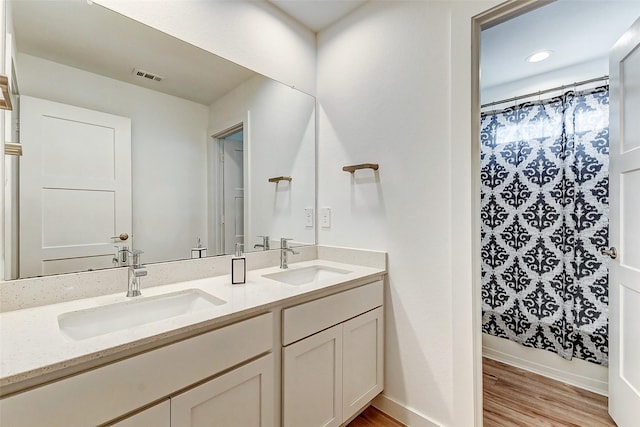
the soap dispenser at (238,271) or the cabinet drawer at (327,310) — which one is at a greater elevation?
the soap dispenser at (238,271)

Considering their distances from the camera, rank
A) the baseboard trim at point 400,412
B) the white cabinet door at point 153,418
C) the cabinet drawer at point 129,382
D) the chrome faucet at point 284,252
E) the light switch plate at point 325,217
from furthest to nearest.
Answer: the light switch plate at point 325,217, the chrome faucet at point 284,252, the baseboard trim at point 400,412, the white cabinet door at point 153,418, the cabinet drawer at point 129,382

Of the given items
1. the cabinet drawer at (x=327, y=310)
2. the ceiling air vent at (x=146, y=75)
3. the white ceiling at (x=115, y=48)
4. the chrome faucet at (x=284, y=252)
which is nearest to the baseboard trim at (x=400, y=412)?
the cabinet drawer at (x=327, y=310)

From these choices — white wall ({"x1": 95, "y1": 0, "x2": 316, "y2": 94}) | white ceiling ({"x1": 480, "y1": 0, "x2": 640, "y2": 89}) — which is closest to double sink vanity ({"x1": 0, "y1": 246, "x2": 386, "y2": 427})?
white wall ({"x1": 95, "y1": 0, "x2": 316, "y2": 94})

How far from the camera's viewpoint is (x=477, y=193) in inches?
54.2

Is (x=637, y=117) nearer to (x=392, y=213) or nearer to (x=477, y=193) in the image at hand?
(x=477, y=193)

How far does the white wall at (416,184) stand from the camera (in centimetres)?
141

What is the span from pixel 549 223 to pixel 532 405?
1.21 m

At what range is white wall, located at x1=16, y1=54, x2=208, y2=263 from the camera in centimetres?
121

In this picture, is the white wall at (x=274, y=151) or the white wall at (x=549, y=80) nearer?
the white wall at (x=274, y=151)

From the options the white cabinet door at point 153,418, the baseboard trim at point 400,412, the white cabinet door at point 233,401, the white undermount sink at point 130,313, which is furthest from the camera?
the baseboard trim at point 400,412

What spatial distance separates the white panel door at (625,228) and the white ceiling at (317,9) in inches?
58.3

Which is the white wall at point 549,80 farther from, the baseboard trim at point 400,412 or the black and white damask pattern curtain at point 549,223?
the baseboard trim at point 400,412

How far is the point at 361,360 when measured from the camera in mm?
1529

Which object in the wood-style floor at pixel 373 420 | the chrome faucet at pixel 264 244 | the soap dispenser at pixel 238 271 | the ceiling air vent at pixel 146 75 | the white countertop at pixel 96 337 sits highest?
the ceiling air vent at pixel 146 75
